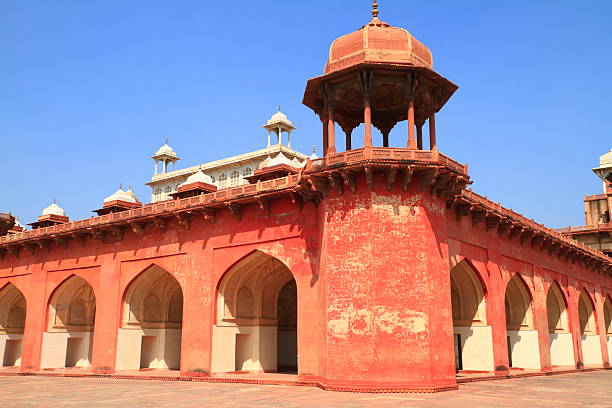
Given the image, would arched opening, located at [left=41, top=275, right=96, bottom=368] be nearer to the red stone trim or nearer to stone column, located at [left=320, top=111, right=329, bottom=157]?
the red stone trim

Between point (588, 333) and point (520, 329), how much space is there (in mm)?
10942

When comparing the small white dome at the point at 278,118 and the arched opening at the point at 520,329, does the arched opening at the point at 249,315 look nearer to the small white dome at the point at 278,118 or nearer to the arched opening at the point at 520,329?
the arched opening at the point at 520,329

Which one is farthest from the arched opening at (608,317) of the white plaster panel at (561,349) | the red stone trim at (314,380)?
the red stone trim at (314,380)

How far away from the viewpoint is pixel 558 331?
29.2 metres

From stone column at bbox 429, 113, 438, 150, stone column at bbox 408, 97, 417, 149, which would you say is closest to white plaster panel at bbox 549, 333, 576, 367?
stone column at bbox 429, 113, 438, 150

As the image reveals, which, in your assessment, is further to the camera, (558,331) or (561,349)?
(558,331)

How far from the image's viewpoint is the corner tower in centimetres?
1614

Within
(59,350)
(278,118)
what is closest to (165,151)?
(278,118)

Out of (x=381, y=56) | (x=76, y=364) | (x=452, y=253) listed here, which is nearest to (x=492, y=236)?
(x=452, y=253)

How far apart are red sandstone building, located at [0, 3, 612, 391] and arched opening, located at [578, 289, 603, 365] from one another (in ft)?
0.48

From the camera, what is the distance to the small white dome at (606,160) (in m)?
46.3

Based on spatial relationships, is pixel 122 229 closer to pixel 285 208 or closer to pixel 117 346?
pixel 117 346

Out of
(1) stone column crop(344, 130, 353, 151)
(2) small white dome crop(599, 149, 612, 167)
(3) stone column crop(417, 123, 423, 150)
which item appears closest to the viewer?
(3) stone column crop(417, 123, 423, 150)

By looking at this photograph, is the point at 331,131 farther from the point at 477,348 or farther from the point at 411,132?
the point at 477,348
